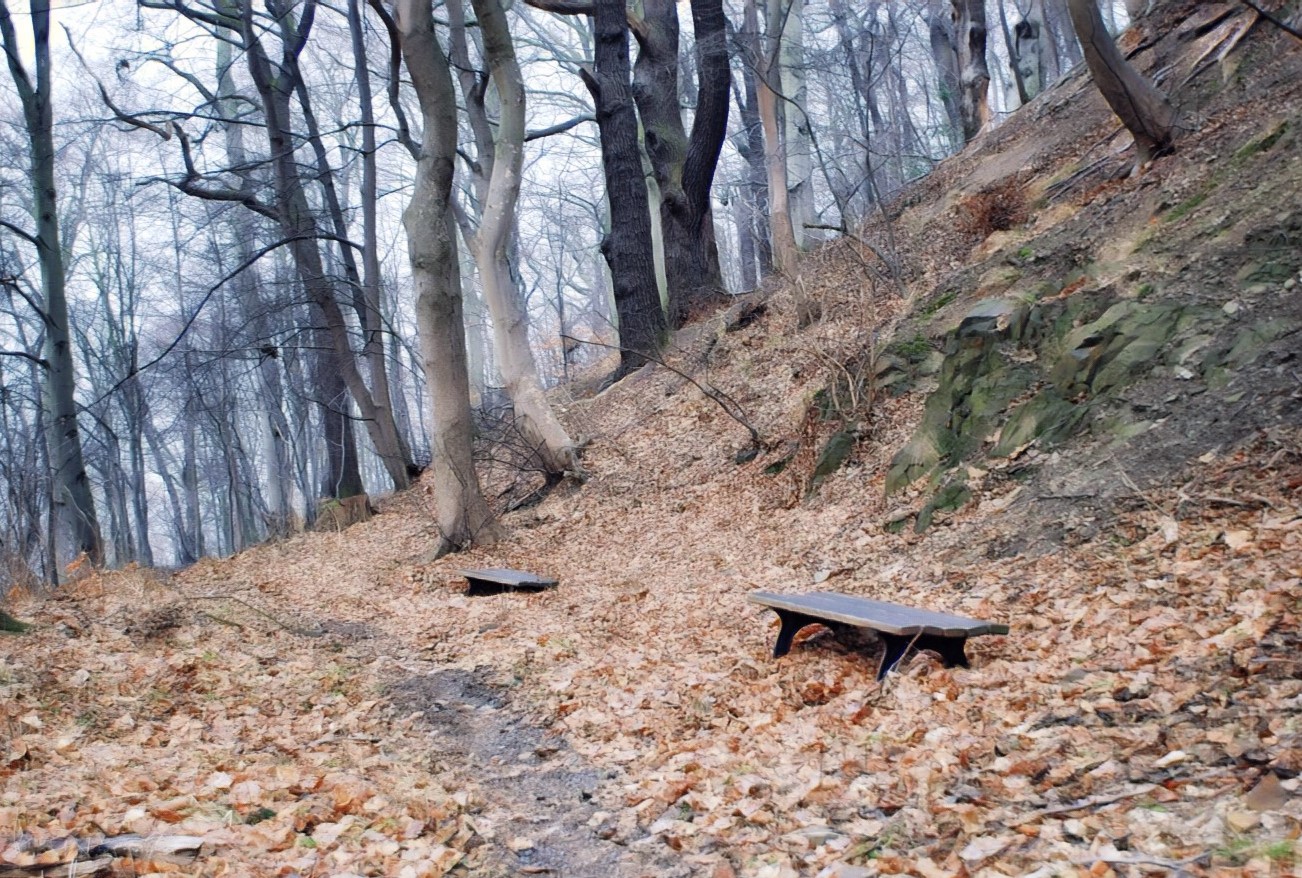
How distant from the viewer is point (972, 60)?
16.2 m

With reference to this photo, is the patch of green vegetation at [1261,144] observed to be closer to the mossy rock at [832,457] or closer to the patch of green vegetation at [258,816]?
the mossy rock at [832,457]

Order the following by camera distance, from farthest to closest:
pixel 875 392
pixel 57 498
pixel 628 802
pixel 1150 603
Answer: pixel 57 498 → pixel 875 392 → pixel 1150 603 → pixel 628 802

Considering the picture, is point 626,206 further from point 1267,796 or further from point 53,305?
point 1267,796

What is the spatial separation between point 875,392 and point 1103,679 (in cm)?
555

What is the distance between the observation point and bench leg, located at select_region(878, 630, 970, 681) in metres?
4.40

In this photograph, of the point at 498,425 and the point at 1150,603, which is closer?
the point at 1150,603

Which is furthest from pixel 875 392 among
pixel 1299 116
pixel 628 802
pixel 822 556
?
A: pixel 628 802

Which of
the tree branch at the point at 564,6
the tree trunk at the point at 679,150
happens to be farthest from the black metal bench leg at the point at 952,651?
the tree trunk at the point at 679,150

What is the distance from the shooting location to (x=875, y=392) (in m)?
9.17

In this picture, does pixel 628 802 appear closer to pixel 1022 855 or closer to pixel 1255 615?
pixel 1022 855

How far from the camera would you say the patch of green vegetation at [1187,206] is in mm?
7699

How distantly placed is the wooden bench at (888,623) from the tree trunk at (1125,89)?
18.6 feet

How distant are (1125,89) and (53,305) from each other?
12.2 meters

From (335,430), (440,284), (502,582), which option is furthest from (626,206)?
(502,582)
